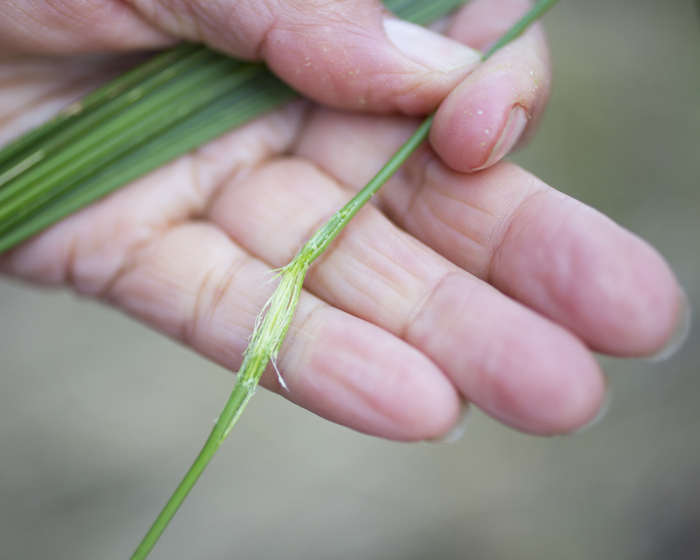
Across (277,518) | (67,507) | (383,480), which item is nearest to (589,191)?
(383,480)

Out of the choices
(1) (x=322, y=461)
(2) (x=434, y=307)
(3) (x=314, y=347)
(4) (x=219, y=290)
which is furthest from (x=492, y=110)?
(1) (x=322, y=461)

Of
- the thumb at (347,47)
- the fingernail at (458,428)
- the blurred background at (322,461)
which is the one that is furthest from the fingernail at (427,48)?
the blurred background at (322,461)

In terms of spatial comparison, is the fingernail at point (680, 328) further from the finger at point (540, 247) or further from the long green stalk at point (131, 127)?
the long green stalk at point (131, 127)

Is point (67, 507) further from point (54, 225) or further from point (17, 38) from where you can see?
point (17, 38)

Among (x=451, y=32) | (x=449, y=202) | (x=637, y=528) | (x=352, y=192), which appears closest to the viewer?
(x=449, y=202)

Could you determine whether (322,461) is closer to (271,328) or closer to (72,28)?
(271,328)
